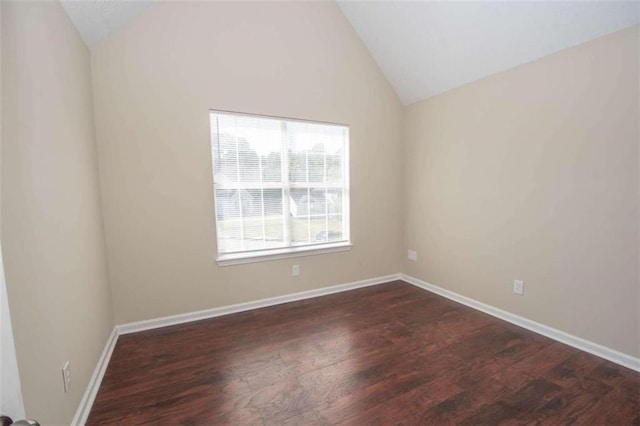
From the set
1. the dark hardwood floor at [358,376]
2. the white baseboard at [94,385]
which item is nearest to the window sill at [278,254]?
the dark hardwood floor at [358,376]

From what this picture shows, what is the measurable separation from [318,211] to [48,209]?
2.36 meters

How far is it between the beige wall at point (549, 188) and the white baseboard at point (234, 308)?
1097mm

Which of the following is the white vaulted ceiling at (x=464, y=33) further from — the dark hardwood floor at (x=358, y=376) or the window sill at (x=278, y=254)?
the dark hardwood floor at (x=358, y=376)

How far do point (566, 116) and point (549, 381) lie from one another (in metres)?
1.96

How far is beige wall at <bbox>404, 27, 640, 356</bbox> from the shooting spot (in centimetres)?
193

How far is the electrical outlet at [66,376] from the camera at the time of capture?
135 centimetres

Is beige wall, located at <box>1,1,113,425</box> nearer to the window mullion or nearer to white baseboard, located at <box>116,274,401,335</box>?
white baseboard, located at <box>116,274,401,335</box>

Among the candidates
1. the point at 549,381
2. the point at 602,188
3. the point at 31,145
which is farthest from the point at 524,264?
the point at 31,145

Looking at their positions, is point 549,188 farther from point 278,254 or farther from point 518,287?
point 278,254

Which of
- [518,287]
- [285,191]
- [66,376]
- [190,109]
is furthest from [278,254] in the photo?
[518,287]

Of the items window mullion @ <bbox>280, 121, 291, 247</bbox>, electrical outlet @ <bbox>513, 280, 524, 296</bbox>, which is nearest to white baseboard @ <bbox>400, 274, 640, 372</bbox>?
electrical outlet @ <bbox>513, 280, 524, 296</bbox>

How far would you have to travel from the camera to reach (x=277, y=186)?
3002mm

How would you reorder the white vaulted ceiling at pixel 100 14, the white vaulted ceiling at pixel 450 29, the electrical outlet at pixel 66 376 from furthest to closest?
the white vaulted ceiling at pixel 450 29 → the white vaulted ceiling at pixel 100 14 → the electrical outlet at pixel 66 376

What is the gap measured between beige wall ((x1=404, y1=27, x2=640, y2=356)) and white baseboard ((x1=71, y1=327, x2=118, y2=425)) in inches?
130
